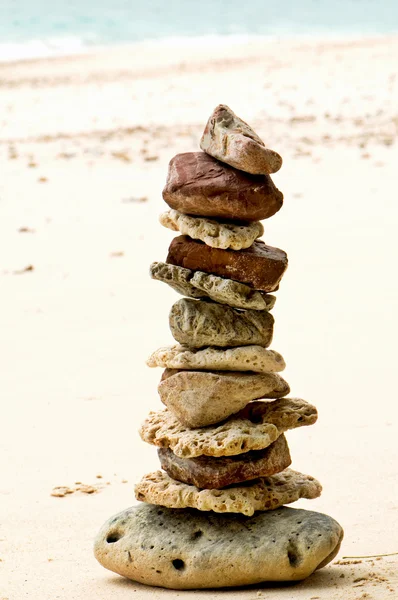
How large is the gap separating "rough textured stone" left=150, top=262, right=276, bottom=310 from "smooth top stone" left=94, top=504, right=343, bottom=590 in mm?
1047

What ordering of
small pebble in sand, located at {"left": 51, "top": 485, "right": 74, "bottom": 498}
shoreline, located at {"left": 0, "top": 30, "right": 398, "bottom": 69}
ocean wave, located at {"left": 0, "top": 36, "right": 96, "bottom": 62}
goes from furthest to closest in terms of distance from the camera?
ocean wave, located at {"left": 0, "top": 36, "right": 96, "bottom": 62} < shoreline, located at {"left": 0, "top": 30, "right": 398, "bottom": 69} < small pebble in sand, located at {"left": 51, "top": 485, "right": 74, "bottom": 498}

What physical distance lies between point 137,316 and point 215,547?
6.06 m

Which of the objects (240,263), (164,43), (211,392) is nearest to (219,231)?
(240,263)

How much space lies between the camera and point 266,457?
5.33 meters

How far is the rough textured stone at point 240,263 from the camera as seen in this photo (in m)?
5.29

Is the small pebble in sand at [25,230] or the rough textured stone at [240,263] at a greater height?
the small pebble in sand at [25,230]

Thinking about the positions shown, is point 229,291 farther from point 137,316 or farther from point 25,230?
point 25,230

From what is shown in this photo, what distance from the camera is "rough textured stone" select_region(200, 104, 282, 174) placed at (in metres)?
5.17

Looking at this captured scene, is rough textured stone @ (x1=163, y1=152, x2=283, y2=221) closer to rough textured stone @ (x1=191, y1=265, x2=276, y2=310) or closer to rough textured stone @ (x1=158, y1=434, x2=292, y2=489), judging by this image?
rough textured stone @ (x1=191, y1=265, x2=276, y2=310)

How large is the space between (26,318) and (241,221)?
608 cm

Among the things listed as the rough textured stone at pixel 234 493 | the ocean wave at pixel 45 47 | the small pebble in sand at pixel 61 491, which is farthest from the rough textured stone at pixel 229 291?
the ocean wave at pixel 45 47

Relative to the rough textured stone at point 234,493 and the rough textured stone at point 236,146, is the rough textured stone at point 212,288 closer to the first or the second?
the rough textured stone at point 236,146

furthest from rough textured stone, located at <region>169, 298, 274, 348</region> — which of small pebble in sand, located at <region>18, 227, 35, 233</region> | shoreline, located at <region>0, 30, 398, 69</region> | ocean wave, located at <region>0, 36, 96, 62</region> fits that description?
ocean wave, located at <region>0, 36, 96, 62</region>

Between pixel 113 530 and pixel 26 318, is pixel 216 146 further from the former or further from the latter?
pixel 26 318
